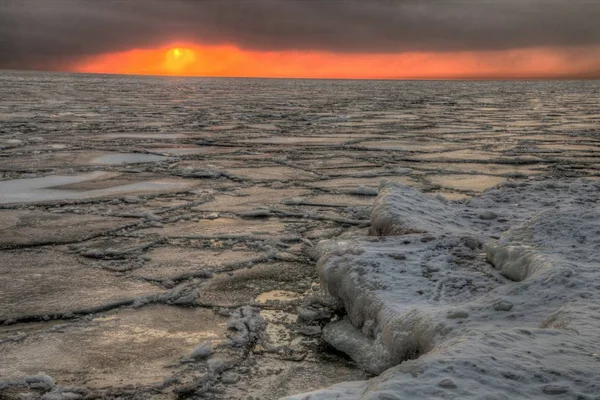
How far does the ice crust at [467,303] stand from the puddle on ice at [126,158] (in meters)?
3.22

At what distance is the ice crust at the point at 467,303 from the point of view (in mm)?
1222

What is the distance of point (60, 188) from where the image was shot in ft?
13.6

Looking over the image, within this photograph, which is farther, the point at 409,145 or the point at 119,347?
the point at 409,145

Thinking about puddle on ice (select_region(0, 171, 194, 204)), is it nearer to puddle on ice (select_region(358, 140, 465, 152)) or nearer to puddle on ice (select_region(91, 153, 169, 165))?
puddle on ice (select_region(91, 153, 169, 165))

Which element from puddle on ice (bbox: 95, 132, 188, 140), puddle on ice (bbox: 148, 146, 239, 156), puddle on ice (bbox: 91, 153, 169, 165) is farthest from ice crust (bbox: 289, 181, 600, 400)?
puddle on ice (bbox: 95, 132, 188, 140)

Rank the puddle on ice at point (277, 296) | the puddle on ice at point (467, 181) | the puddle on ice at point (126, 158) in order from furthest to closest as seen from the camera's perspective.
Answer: the puddle on ice at point (126, 158), the puddle on ice at point (467, 181), the puddle on ice at point (277, 296)

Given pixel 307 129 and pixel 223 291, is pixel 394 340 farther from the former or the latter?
pixel 307 129

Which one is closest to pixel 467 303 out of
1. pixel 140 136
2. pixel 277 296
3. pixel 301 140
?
pixel 277 296

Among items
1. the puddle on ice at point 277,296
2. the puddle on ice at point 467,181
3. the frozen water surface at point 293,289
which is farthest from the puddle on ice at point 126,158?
the puddle on ice at point 277,296

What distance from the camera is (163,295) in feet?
7.08

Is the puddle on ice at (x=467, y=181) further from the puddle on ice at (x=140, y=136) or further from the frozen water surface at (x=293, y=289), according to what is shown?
the puddle on ice at (x=140, y=136)

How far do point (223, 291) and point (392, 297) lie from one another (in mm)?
679

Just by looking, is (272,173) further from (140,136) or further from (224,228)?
(140,136)

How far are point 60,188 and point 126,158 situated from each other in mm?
1595
